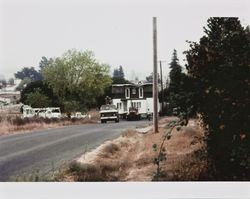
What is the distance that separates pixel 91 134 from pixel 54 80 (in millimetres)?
3942

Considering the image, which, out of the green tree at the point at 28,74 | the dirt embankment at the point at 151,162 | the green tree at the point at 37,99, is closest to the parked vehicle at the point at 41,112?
the green tree at the point at 37,99

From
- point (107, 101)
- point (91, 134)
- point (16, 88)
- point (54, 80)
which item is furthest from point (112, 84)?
point (91, 134)

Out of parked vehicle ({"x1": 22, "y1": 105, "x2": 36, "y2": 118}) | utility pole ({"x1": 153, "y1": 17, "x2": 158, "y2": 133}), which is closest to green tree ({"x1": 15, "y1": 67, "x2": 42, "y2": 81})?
parked vehicle ({"x1": 22, "y1": 105, "x2": 36, "y2": 118})

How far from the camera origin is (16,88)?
12312 mm

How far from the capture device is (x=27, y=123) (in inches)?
541

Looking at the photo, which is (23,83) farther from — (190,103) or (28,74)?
(190,103)

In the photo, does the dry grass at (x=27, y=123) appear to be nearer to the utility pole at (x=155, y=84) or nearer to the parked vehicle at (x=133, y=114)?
the parked vehicle at (x=133, y=114)

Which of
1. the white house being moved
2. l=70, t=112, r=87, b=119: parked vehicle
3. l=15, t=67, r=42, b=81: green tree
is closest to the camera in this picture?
l=15, t=67, r=42, b=81: green tree

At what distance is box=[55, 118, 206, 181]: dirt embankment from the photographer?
37.9ft

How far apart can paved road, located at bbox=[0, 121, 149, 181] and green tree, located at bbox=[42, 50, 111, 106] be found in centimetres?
103

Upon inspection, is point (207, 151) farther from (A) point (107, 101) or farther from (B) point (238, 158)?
(A) point (107, 101)

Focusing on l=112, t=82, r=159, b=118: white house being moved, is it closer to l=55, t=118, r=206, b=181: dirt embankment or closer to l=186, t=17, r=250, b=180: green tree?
l=55, t=118, r=206, b=181: dirt embankment

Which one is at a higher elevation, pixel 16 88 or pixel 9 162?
pixel 16 88

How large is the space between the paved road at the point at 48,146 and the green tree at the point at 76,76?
1033mm
